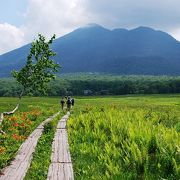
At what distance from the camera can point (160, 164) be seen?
13.7 meters

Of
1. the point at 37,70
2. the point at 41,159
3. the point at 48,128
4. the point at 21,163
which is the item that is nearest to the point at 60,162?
the point at 41,159

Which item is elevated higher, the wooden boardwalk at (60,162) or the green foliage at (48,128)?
the green foliage at (48,128)

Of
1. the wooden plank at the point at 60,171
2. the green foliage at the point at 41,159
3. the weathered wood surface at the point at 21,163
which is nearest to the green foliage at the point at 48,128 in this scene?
the green foliage at the point at 41,159

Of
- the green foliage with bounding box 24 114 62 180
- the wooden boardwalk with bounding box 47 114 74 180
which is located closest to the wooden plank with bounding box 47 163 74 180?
the wooden boardwalk with bounding box 47 114 74 180

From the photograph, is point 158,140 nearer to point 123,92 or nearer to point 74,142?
point 74,142

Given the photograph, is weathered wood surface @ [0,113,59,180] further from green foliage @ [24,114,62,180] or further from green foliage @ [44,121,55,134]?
green foliage @ [44,121,55,134]

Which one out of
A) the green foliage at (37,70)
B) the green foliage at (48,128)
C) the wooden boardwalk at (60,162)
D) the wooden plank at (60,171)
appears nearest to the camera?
the wooden plank at (60,171)

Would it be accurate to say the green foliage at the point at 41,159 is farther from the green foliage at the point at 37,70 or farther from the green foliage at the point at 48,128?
the green foliage at the point at 37,70

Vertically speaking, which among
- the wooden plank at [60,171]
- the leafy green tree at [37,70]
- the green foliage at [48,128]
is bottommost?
the wooden plank at [60,171]

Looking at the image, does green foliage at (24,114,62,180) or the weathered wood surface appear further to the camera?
green foliage at (24,114,62,180)

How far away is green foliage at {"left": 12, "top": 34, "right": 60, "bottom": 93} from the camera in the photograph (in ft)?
128

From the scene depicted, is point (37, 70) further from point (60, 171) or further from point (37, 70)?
point (60, 171)

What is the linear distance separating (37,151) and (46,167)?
3477 millimetres

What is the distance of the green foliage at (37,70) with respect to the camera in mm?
38969
